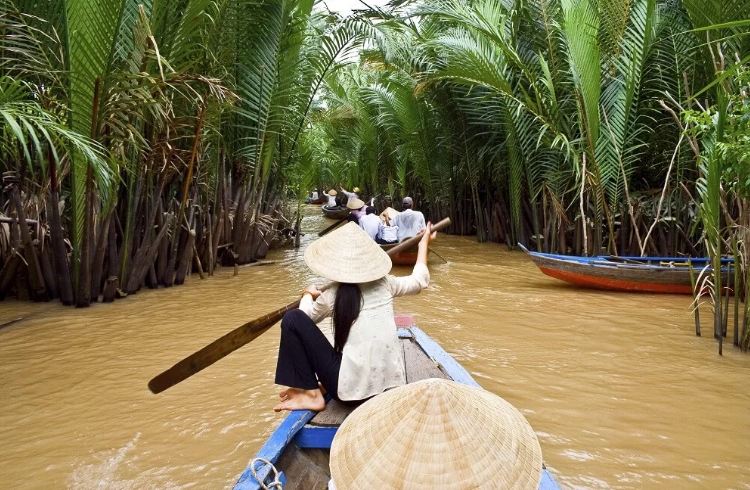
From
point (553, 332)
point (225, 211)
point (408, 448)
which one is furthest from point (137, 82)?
point (408, 448)

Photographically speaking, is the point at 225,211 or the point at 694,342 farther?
the point at 225,211

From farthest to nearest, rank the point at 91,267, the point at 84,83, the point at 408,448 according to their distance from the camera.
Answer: the point at 91,267
the point at 84,83
the point at 408,448

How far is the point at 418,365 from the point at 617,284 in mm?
4450

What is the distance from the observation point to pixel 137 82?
4984mm

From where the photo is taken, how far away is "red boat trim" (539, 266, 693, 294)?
21.1ft

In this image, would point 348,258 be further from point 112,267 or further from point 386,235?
point 386,235

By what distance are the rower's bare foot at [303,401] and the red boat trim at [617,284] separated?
16.1 feet

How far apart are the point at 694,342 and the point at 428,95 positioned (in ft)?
25.2

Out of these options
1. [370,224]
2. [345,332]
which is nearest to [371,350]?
[345,332]

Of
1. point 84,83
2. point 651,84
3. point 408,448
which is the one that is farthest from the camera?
point 651,84

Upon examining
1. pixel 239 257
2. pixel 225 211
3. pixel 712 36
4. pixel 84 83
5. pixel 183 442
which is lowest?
pixel 183 442

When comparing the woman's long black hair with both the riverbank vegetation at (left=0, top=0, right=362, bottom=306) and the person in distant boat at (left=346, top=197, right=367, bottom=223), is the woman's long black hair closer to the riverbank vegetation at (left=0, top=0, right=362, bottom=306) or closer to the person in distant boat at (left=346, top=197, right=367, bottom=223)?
the riverbank vegetation at (left=0, top=0, right=362, bottom=306)

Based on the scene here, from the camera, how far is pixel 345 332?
2.43 meters

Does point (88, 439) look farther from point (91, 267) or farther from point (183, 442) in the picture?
point (91, 267)
